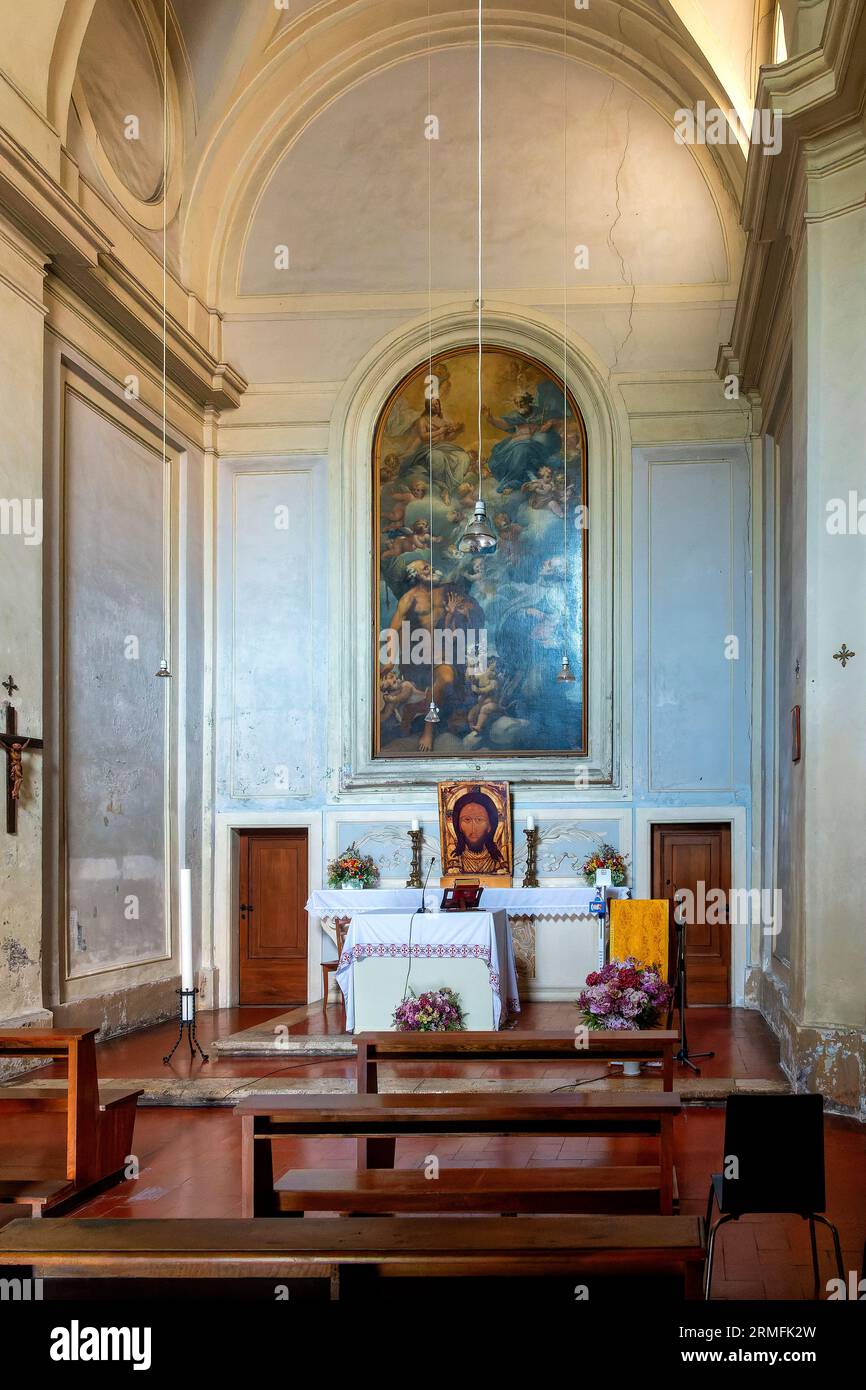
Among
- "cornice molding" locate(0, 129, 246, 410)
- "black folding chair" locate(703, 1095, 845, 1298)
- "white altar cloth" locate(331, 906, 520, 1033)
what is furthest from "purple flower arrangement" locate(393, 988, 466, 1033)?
"cornice molding" locate(0, 129, 246, 410)

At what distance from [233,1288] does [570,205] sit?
1199 centimetres

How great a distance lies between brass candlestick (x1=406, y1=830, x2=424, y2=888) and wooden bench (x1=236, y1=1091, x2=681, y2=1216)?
759 cm

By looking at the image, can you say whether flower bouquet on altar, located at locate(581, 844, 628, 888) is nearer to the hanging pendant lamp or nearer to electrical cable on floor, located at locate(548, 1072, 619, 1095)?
electrical cable on floor, located at locate(548, 1072, 619, 1095)

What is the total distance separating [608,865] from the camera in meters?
12.2

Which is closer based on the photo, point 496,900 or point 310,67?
point 496,900

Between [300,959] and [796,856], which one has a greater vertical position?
[796,856]

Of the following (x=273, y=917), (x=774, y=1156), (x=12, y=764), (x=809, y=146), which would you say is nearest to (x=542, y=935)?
(x=273, y=917)

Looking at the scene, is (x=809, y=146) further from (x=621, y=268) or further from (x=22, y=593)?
(x=22, y=593)

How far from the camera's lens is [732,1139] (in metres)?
3.81

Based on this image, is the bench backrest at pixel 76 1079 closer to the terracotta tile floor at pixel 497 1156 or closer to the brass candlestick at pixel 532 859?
the terracotta tile floor at pixel 497 1156

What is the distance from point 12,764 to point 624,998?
14.8 feet

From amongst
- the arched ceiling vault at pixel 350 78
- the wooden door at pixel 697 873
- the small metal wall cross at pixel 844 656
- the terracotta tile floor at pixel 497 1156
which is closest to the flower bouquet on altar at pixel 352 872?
the wooden door at pixel 697 873

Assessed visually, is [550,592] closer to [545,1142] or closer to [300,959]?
[300,959]

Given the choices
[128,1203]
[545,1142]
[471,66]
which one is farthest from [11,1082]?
[471,66]
